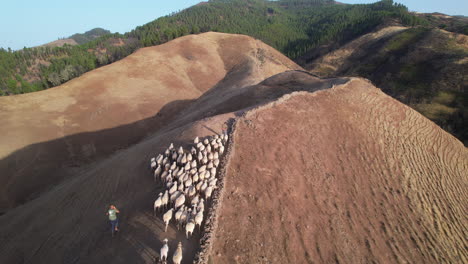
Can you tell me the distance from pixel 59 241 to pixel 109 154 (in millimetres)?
19579

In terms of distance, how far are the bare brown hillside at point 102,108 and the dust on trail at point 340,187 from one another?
22.2 meters

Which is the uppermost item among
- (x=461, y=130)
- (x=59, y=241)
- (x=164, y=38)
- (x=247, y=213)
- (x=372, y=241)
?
(x=164, y=38)

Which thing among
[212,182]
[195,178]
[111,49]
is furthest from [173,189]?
[111,49]

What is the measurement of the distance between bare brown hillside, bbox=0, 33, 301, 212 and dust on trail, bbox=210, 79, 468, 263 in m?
22.2

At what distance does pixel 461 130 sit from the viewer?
3344 cm

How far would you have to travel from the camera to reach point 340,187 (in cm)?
1317

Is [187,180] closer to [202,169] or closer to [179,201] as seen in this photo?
[202,169]

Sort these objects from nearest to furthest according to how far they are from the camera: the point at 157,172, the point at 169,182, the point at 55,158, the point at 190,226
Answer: the point at 190,226
the point at 169,182
the point at 157,172
the point at 55,158

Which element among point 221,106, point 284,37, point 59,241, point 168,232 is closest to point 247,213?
point 168,232

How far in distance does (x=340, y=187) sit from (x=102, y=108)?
36.8 m

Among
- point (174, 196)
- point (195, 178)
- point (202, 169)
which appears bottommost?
point (174, 196)

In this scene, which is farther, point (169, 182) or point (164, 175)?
point (164, 175)

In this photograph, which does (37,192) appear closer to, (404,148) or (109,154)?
(109,154)

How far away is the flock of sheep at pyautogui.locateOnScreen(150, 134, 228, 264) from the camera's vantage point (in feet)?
28.9
